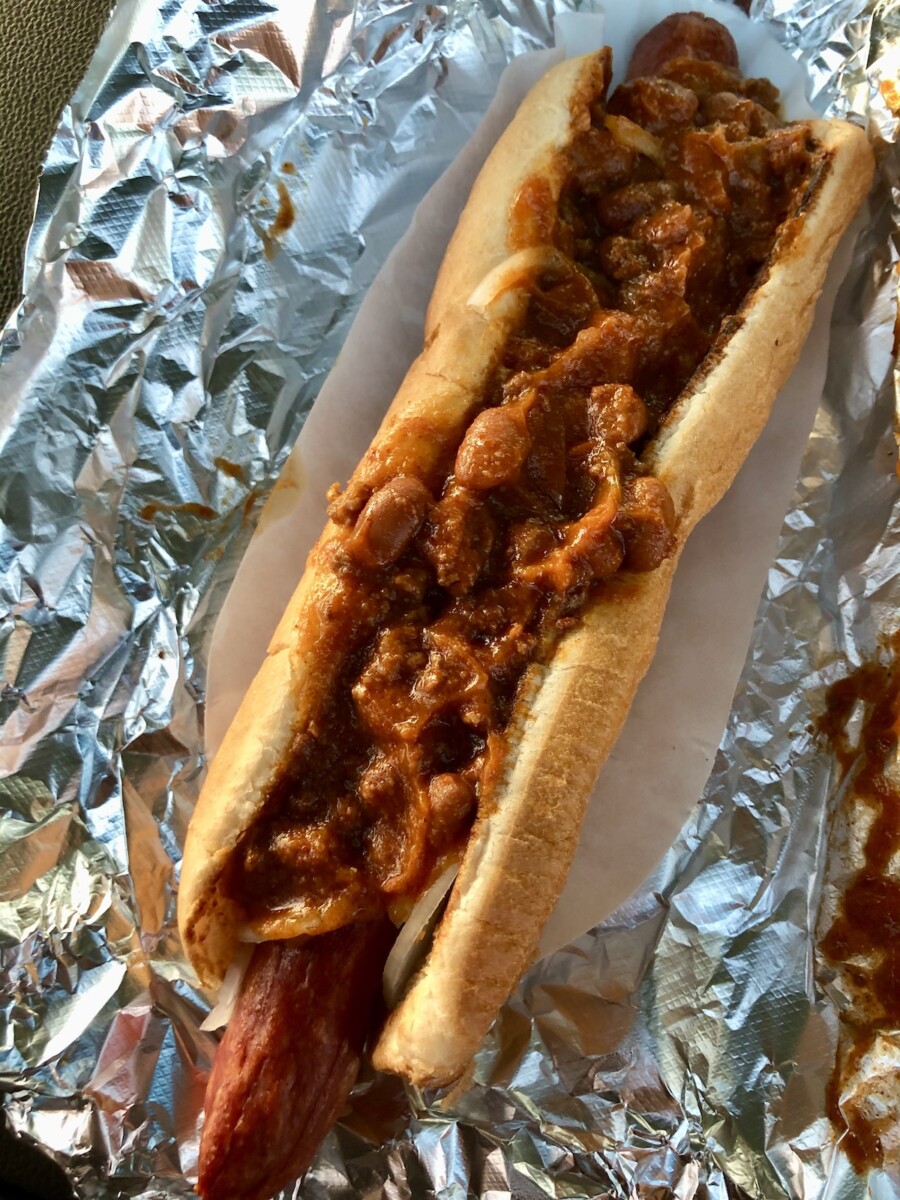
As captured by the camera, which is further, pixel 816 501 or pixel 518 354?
pixel 816 501

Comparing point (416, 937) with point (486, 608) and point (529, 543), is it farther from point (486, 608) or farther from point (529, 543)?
point (529, 543)

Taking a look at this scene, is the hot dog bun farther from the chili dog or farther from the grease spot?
the grease spot

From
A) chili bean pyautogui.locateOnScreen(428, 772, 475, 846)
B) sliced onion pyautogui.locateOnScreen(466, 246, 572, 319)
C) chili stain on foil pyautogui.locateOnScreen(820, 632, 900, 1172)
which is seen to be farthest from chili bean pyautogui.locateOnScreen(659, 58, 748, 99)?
chili bean pyautogui.locateOnScreen(428, 772, 475, 846)

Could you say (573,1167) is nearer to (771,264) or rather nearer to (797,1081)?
(797,1081)

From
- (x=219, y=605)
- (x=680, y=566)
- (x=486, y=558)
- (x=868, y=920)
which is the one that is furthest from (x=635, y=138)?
(x=868, y=920)

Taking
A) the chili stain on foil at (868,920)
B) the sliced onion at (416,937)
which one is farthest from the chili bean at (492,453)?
the chili stain on foil at (868,920)

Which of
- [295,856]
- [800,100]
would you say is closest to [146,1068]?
[295,856]

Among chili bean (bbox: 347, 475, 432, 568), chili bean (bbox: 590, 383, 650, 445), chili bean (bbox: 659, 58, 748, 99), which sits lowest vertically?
chili bean (bbox: 347, 475, 432, 568)
